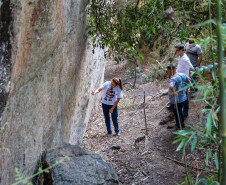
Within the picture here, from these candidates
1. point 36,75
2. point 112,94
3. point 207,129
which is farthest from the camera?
point 112,94

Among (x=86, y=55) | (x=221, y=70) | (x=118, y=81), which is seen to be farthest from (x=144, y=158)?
(x=221, y=70)

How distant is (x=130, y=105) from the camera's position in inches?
342

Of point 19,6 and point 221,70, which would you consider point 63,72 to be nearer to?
point 19,6

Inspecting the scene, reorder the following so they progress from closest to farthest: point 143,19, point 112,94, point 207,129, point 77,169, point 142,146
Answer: point 207,129 < point 77,169 < point 143,19 < point 142,146 < point 112,94

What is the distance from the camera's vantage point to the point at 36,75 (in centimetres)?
336

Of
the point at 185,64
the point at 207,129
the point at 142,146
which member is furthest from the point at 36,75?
the point at 185,64

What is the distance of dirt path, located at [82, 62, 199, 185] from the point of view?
4.67 meters

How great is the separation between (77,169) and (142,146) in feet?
8.11

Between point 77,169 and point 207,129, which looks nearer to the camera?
point 207,129

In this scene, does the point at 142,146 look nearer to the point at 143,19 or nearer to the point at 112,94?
the point at 112,94

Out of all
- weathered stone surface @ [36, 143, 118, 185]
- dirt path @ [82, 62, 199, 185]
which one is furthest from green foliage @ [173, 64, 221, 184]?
dirt path @ [82, 62, 199, 185]

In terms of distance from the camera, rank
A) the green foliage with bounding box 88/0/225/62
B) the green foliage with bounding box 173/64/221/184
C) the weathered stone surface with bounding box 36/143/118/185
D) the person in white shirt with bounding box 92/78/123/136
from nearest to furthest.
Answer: the green foliage with bounding box 173/64/221/184 < the weathered stone surface with bounding box 36/143/118/185 < the green foliage with bounding box 88/0/225/62 < the person in white shirt with bounding box 92/78/123/136

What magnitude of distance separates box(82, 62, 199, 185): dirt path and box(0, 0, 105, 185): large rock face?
1188 millimetres

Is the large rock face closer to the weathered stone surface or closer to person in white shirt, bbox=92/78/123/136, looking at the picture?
the weathered stone surface
